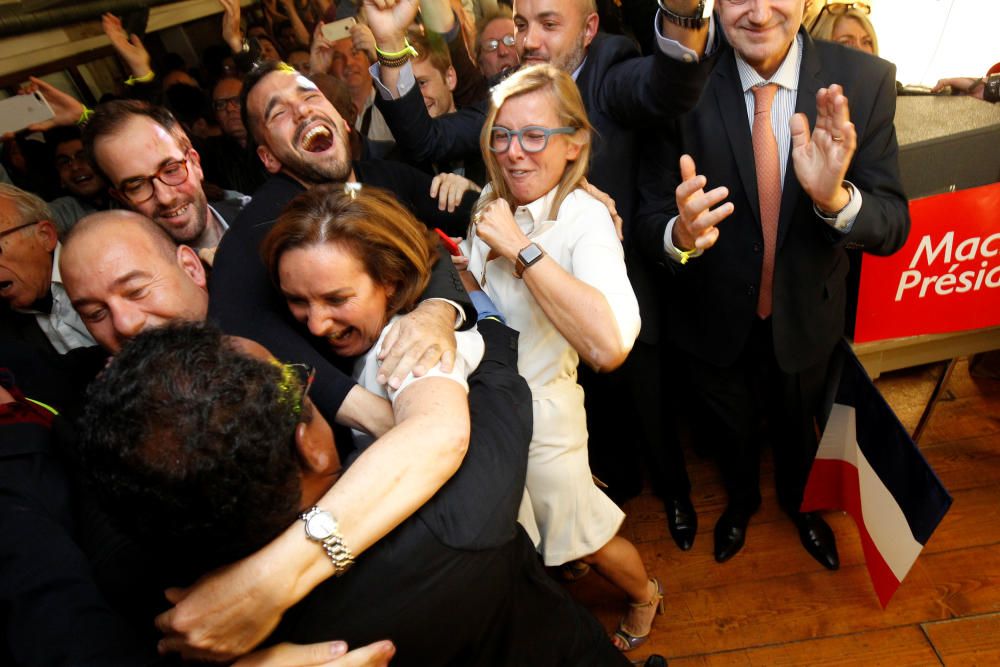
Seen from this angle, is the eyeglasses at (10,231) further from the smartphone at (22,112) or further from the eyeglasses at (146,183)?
the smartphone at (22,112)

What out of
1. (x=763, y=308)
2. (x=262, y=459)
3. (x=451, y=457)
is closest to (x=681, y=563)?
(x=763, y=308)

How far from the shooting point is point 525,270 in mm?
1388

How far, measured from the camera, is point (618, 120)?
184 cm

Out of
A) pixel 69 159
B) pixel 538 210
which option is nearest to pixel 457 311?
pixel 538 210

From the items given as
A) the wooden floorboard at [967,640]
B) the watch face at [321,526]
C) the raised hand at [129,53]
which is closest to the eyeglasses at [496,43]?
the raised hand at [129,53]

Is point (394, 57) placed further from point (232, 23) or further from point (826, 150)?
point (232, 23)

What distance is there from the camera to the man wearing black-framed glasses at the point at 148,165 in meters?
1.81

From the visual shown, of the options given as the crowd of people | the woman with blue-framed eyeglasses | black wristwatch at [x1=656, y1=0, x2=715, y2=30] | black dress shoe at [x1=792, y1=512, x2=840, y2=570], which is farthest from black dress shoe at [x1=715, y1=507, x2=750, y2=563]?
black wristwatch at [x1=656, y1=0, x2=715, y2=30]

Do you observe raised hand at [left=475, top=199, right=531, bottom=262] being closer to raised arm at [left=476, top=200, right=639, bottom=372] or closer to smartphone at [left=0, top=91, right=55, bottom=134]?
raised arm at [left=476, top=200, right=639, bottom=372]

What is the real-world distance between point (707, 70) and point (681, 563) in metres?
1.69

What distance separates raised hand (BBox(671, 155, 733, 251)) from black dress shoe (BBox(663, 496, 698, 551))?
1157 millimetres

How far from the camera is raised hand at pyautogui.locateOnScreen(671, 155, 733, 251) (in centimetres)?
149

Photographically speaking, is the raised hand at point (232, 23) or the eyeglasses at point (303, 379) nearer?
the eyeglasses at point (303, 379)

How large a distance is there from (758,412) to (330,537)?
5.83ft
